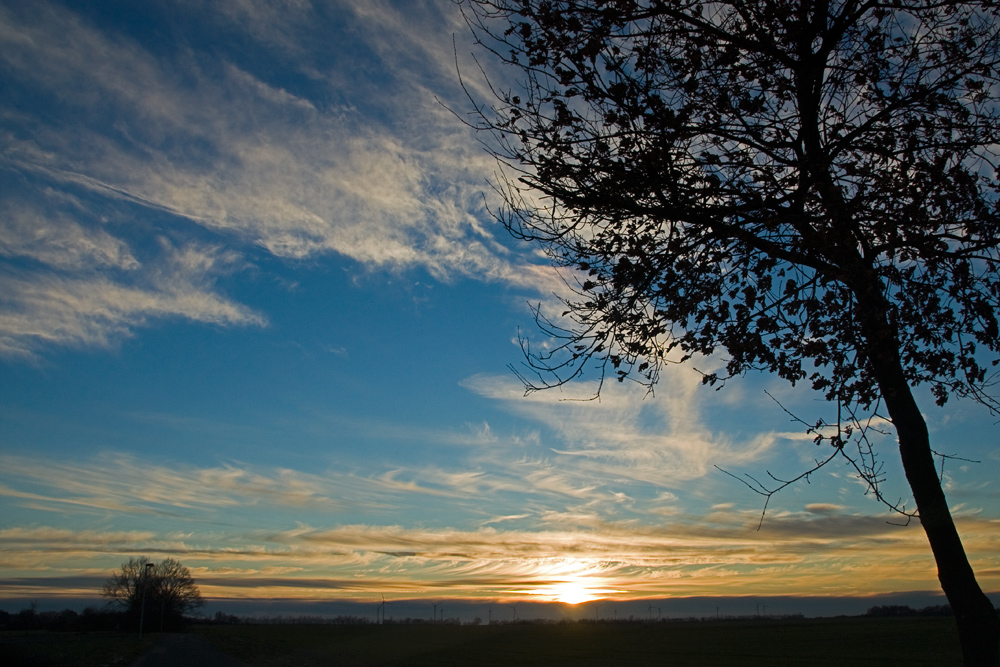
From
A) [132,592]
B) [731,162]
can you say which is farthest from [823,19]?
[132,592]

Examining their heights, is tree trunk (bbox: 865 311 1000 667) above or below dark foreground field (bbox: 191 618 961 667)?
above

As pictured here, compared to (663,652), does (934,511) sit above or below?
above

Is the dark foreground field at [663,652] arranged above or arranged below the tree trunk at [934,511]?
below

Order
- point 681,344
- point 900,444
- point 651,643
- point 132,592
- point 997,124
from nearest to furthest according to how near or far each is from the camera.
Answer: point 900,444
point 997,124
point 681,344
point 651,643
point 132,592

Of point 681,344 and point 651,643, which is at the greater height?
point 681,344

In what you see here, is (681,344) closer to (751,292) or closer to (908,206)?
(751,292)

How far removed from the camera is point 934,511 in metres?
6.29

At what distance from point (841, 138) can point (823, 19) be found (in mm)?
1346

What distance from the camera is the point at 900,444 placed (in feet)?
21.9

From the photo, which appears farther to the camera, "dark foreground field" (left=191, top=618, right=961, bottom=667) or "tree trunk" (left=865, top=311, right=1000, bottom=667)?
"dark foreground field" (left=191, top=618, right=961, bottom=667)

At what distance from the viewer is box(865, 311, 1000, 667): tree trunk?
589cm

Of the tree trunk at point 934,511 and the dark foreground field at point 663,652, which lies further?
the dark foreground field at point 663,652

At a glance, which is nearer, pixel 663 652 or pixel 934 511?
pixel 934 511

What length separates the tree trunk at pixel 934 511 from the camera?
5891 mm
